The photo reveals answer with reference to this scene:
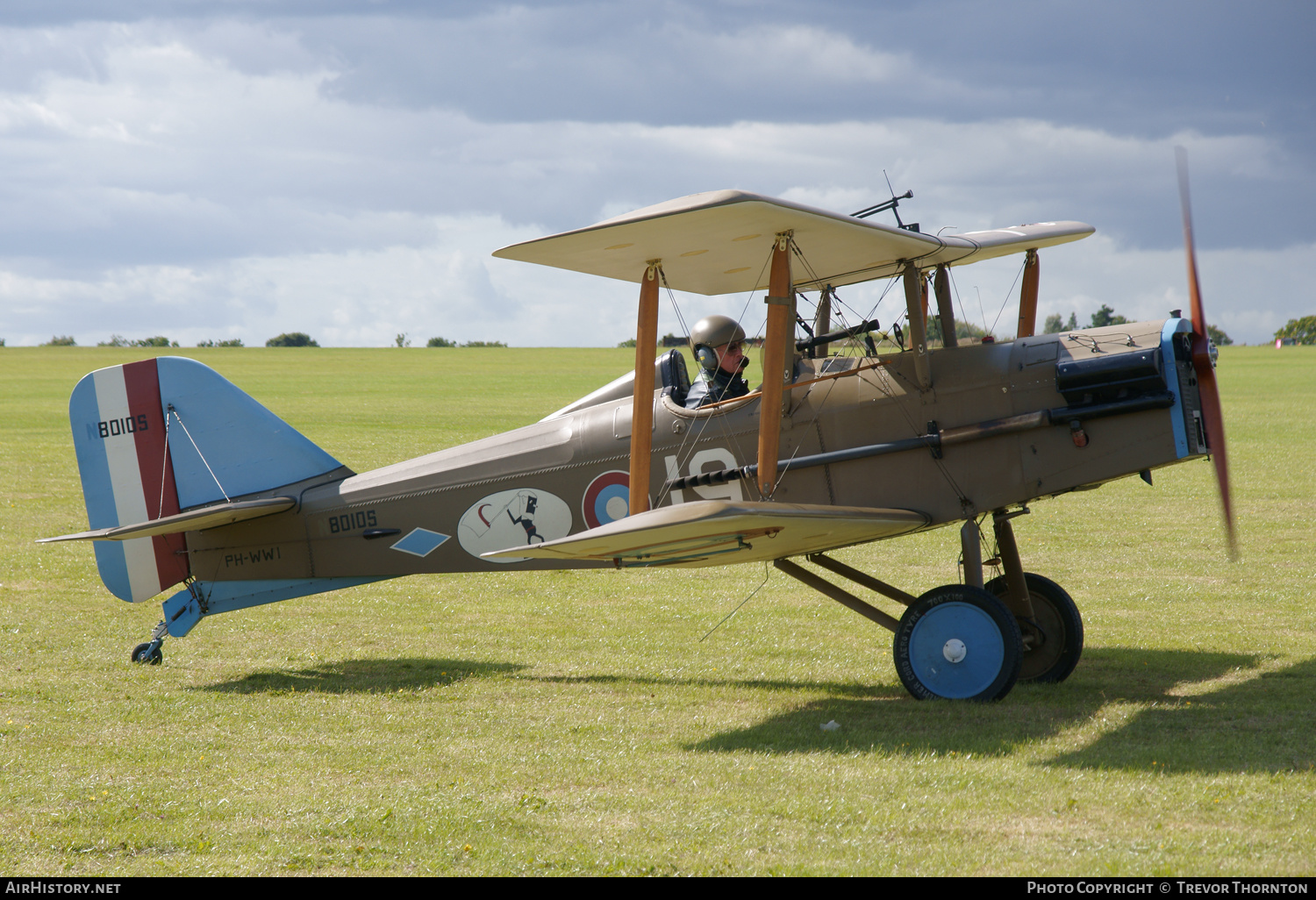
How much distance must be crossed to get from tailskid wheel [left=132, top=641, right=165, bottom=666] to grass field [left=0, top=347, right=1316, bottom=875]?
10 cm

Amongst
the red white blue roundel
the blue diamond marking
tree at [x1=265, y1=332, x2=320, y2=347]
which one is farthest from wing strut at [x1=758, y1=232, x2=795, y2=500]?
tree at [x1=265, y1=332, x2=320, y2=347]

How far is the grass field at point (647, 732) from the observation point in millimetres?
4320

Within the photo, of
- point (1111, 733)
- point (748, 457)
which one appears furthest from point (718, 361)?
point (1111, 733)

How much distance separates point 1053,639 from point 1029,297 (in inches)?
104

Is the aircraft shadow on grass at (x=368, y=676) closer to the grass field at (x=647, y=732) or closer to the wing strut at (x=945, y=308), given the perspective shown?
the grass field at (x=647, y=732)

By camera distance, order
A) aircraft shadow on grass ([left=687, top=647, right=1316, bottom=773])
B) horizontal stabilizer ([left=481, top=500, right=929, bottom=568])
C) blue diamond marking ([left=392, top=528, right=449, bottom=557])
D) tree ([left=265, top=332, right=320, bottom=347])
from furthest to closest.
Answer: tree ([left=265, top=332, right=320, bottom=347]) < blue diamond marking ([left=392, top=528, right=449, bottom=557]) < horizontal stabilizer ([left=481, top=500, right=929, bottom=568]) < aircraft shadow on grass ([left=687, top=647, right=1316, bottom=773])

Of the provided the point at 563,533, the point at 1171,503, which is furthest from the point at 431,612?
the point at 1171,503

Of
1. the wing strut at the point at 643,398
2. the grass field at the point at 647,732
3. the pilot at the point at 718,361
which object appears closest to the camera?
the grass field at the point at 647,732

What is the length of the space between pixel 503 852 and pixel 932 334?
4.53 m

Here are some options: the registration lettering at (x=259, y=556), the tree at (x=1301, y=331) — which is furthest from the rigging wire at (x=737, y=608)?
the tree at (x=1301, y=331)

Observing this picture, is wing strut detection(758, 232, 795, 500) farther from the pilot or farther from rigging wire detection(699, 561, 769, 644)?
rigging wire detection(699, 561, 769, 644)

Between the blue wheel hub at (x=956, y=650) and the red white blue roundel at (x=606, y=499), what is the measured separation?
2.23 m

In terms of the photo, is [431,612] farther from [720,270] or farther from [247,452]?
[720,270]

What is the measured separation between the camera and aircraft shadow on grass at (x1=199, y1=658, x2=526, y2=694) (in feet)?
24.8
